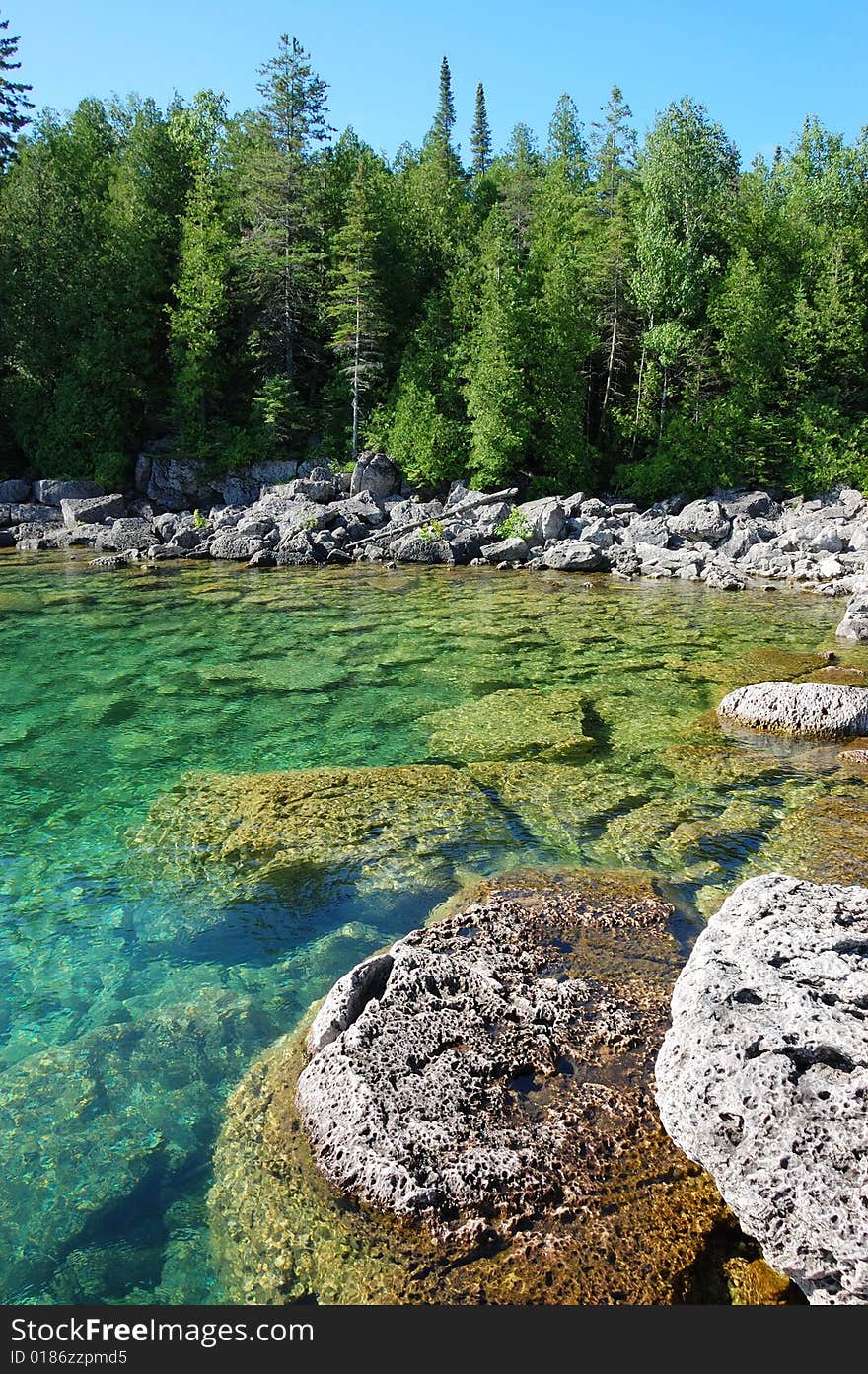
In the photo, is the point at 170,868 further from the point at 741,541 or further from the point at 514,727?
the point at 741,541

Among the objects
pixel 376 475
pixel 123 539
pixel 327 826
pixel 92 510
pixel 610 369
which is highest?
pixel 610 369

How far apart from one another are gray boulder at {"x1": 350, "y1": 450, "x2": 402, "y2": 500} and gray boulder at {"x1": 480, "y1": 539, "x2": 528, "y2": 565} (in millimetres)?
9954

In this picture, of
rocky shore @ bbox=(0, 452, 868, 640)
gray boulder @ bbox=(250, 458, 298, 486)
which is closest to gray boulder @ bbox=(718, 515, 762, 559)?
rocky shore @ bbox=(0, 452, 868, 640)

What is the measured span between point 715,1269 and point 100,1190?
3.58 meters

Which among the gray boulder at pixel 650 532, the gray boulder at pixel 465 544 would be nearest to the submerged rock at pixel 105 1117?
the gray boulder at pixel 465 544

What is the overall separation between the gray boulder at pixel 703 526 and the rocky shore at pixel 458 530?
0.21 feet

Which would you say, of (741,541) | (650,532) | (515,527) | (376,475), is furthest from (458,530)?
(741,541)

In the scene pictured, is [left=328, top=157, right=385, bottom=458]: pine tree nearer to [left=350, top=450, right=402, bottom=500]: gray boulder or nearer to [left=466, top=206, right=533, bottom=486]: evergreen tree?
[left=350, top=450, right=402, bottom=500]: gray boulder

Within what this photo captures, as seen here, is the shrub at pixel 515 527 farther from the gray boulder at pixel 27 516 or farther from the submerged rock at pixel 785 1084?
the submerged rock at pixel 785 1084

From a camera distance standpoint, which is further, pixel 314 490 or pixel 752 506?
pixel 314 490

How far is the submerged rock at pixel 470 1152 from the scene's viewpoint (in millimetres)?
4070

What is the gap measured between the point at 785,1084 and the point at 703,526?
112 feet

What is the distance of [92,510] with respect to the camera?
1612 inches

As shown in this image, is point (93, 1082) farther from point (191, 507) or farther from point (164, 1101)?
point (191, 507)
